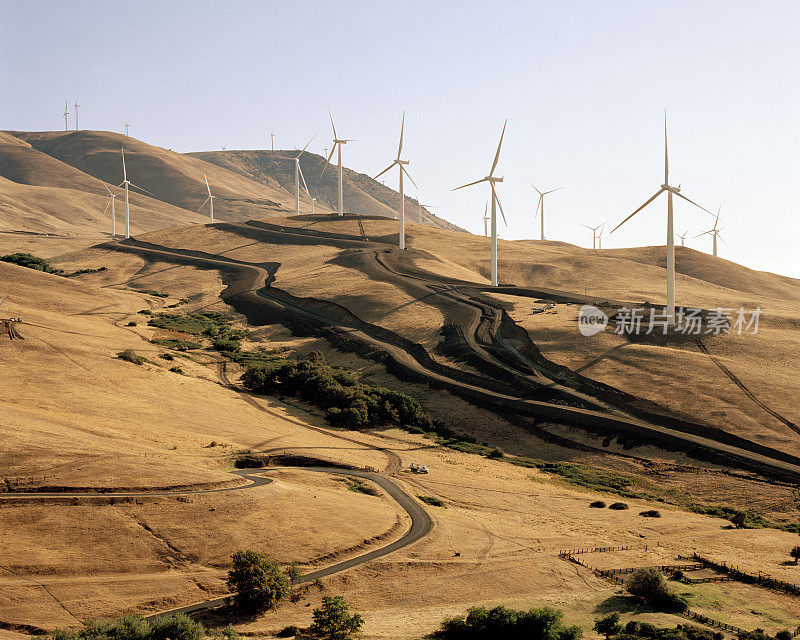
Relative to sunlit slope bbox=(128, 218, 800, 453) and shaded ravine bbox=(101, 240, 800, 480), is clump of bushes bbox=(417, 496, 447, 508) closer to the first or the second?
shaded ravine bbox=(101, 240, 800, 480)

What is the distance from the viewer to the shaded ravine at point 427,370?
66.3 metres

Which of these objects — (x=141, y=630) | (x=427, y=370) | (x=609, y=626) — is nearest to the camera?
(x=141, y=630)

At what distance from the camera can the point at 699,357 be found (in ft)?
290

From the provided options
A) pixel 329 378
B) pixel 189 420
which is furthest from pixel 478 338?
pixel 189 420

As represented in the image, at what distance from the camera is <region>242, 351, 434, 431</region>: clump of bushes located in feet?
250

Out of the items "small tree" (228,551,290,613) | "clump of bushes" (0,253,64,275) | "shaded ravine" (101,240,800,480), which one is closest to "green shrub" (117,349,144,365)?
"shaded ravine" (101,240,800,480)

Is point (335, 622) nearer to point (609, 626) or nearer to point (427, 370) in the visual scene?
point (609, 626)

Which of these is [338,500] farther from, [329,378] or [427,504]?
[329,378]

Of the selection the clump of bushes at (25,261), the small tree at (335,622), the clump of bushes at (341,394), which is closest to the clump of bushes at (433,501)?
the small tree at (335,622)

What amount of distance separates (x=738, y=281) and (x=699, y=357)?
314 feet

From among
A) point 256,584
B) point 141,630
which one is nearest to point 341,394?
point 256,584

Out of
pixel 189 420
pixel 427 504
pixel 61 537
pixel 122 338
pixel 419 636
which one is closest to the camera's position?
pixel 419 636

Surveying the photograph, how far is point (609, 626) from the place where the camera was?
32.8 m

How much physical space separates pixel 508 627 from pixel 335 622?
7932mm
